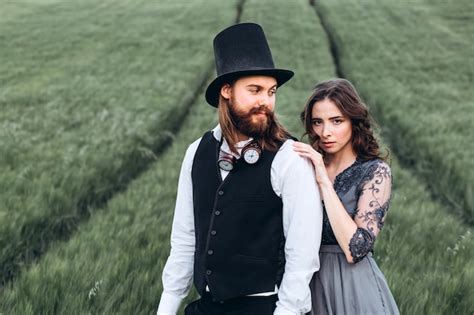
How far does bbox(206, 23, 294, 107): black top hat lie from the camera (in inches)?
81.9

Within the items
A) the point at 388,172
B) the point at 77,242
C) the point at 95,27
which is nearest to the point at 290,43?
the point at 95,27

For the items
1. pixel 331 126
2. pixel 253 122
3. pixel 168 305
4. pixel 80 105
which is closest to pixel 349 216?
pixel 331 126

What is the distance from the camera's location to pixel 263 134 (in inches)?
83.2

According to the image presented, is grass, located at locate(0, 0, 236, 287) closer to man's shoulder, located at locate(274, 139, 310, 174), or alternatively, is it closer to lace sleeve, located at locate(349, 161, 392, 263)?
man's shoulder, located at locate(274, 139, 310, 174)

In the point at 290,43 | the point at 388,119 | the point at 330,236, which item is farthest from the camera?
the point at 290,43

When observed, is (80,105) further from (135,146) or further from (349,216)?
(349,216)

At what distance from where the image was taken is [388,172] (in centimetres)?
233

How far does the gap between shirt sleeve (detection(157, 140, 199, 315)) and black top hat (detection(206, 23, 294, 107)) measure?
0.41 metres

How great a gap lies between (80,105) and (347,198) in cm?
726

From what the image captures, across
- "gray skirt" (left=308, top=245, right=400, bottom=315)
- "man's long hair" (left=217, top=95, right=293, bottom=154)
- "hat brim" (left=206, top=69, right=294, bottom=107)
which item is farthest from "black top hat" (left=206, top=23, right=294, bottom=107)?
"gray skirt" (left=308, top=245, right=400, bottom=315)

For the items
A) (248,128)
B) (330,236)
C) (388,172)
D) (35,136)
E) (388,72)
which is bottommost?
(388,72)

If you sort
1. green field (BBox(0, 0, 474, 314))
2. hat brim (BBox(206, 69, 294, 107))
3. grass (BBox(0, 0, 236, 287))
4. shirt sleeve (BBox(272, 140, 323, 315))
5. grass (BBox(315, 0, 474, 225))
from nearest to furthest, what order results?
1. shirt sleeve (BBox(272, 140, 323, 315))
2. hat brim (BBox(206, 69, 294, 107))
3. green field (BBox(0, 0, 474, 314))
4. grass (BBox(0, 0, 236, 287))
5. grass (BBox(315, 0, 474, 225))

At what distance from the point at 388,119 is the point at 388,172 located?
688 cm

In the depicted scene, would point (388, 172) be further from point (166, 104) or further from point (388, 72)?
point (388, 72)
